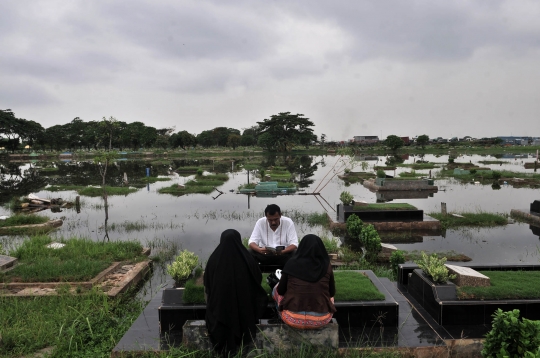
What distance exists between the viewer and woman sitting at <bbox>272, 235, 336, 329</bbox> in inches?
142

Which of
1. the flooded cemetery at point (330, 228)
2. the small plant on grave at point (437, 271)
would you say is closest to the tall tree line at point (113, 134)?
the flooded cemetery at point (330, 228)

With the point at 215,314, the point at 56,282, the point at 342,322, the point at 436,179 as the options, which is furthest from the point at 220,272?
the point at 436,179

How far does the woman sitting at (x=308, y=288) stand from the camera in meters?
A: 3.60

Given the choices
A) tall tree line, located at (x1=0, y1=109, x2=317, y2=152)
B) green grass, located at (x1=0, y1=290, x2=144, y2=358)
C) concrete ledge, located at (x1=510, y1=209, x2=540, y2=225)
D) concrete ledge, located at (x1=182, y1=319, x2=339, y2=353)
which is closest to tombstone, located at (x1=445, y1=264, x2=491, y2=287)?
concrete ledge, located at (x1=182, y1=319, x2=339, y2=353)

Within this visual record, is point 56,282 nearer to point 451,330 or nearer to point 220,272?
point 220,272

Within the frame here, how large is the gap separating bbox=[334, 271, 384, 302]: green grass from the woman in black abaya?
145cm

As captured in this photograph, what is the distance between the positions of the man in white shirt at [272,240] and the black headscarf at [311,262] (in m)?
1.71

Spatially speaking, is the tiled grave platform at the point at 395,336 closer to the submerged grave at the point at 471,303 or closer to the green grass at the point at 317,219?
the submerged grave at the point at 471,303

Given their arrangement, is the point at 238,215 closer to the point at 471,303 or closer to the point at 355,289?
the point at 355,289

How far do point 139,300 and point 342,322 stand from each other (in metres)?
3.75

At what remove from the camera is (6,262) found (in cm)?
753

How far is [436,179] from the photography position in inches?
1059

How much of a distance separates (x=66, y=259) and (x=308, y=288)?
22.3 ft

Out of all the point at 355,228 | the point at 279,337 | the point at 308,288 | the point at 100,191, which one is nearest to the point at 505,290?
the point at 308,288
